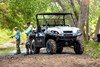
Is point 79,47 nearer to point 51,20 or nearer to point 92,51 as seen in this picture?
point 92,51

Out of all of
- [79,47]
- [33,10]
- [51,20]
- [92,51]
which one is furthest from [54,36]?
[33,10]

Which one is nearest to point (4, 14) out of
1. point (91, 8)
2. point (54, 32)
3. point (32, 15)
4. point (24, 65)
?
point (32, 15)

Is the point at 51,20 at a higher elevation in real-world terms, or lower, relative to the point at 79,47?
higher

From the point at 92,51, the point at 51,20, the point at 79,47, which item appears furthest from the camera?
the point at 92,51

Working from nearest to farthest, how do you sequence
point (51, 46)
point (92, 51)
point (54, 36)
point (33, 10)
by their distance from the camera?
point (51, 46), point (54, 36), point (92, 51), point (33, 10)

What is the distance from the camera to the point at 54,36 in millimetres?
17625

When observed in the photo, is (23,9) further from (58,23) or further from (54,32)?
(54,32)

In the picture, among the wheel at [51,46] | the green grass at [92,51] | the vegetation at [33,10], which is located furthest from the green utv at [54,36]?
the vegetation at [33,10]

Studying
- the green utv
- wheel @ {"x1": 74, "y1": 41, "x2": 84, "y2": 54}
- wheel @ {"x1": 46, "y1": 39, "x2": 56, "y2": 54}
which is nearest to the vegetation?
the green utv

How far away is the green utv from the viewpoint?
17.5 metres

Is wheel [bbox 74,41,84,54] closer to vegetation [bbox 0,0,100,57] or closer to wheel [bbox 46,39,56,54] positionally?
wheel [bbox 46,39,56,54]

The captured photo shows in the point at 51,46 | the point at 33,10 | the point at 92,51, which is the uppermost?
the point at 33,10

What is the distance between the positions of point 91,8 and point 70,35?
2088 centimetres

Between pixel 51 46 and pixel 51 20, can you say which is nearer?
pixel 51 46
